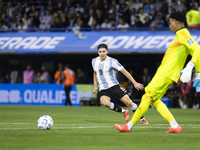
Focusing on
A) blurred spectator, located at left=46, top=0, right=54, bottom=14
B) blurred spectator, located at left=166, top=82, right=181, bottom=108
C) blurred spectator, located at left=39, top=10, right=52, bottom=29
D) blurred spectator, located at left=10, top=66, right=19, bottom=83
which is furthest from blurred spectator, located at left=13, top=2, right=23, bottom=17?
blurred spectator, located at left=166, top=82, right=181, bottom=108

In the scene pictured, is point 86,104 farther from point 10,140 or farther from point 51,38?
point 10,140

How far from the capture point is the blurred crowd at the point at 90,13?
20422 mm

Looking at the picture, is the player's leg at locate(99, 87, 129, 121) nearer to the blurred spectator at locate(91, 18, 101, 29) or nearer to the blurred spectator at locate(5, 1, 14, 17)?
the blurred spectator at locate(91, 18, 101, 29)

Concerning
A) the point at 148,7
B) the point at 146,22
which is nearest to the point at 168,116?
the point at 146,22

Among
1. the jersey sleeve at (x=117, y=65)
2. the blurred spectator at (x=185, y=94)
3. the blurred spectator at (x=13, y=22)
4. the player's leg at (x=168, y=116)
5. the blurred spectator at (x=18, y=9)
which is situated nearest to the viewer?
the player's leg at (x=168, y=116)

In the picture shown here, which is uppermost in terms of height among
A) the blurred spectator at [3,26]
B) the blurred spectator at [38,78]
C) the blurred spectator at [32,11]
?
the blurred spectator at [32,11]

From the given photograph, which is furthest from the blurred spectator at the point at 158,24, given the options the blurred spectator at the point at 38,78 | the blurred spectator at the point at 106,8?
the blurred spectator at the point at 38,78

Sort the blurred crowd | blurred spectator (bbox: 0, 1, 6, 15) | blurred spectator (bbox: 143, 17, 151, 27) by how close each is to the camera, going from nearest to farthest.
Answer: blurred spectator (bbox: 143, 17, 151, 27), the blurred crowd, blurred spectator (bbox: 0, 1, 6, 15)

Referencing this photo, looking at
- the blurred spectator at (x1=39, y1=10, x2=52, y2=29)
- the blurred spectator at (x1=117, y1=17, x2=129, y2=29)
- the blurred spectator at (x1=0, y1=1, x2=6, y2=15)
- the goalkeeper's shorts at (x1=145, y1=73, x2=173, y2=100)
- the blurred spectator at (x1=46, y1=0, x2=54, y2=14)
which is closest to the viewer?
the goalkeeper's shorts at (x1=145, y1=73, x2=173, y2=100)

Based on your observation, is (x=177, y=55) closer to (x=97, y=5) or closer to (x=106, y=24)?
(x=106, y=24)

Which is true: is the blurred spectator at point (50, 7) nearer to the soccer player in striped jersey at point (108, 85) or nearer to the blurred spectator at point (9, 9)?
the blurred spectator at point (9, 9)

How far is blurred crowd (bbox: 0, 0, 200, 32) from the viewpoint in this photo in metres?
20.4

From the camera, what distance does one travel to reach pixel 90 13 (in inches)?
856

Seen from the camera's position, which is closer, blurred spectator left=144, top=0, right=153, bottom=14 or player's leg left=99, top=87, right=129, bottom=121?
player's leg left=99, top=87, right=129, bottom=121
